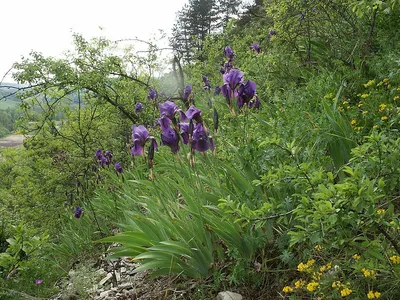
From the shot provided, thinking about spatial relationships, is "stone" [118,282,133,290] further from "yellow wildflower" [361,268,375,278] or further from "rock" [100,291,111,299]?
"yellow wildflower" [361,268,375,278]

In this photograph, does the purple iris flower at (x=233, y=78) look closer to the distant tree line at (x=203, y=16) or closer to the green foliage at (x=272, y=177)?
the green foliage at (x=272, y=177)

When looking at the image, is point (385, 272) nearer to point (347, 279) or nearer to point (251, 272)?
point (347, 279)

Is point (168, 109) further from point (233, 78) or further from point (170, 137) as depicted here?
point (233, 78)

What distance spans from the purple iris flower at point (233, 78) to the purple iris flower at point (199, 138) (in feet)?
1.32

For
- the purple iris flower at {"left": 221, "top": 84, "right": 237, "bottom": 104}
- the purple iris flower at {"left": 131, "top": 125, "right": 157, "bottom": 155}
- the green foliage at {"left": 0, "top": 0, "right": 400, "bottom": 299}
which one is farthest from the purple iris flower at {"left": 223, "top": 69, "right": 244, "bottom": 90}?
the purple iris flower at {"left": 131, "top": 125, "right": 157, "bottom": 155}

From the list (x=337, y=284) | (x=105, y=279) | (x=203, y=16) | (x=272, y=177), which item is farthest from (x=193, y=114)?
(x=203, y=16)

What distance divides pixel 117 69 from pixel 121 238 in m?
4.73

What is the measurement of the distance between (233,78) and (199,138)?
50cm

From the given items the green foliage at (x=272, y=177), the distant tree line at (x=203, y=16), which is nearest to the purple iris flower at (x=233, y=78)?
the green foliage at (x=272, y=177)

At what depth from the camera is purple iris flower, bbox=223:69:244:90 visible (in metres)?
2.44

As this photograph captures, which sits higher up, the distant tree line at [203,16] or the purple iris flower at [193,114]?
the distant tree line at [203,16]

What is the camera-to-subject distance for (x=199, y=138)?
2.27m

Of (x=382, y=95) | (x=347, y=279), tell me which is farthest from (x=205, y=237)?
(x=382, y=95)

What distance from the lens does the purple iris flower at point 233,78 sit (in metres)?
2.44
